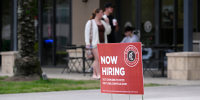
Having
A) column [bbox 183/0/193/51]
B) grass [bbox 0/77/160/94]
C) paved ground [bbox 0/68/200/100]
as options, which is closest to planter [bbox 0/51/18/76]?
grass [bbox 0/77/160/94]

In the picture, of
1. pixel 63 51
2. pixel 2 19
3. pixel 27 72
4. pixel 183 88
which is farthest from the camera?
pixel 2 19

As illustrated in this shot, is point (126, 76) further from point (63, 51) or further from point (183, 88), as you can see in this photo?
point (63, 51)

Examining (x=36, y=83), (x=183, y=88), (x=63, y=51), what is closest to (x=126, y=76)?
(x=183, y=88)

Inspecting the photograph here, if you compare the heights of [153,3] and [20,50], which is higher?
[153,3]

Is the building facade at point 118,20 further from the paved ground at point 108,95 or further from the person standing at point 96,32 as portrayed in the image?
the paved ground at point 108,95

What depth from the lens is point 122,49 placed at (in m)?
6.33

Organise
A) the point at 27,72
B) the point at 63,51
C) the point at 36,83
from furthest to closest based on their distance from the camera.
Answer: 1. the point at 63,51
2. the point at 27,72
3. the point at 36,83

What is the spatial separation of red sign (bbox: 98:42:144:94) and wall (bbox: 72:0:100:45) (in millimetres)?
9851

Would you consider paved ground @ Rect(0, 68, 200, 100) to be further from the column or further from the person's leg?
the column

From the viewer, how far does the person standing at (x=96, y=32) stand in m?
11.7

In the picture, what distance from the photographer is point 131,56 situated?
245 inches

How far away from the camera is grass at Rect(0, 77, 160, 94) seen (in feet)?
31.6

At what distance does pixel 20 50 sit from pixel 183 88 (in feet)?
14.4

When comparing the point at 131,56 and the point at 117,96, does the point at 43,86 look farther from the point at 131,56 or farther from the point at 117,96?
the point at 131,56
